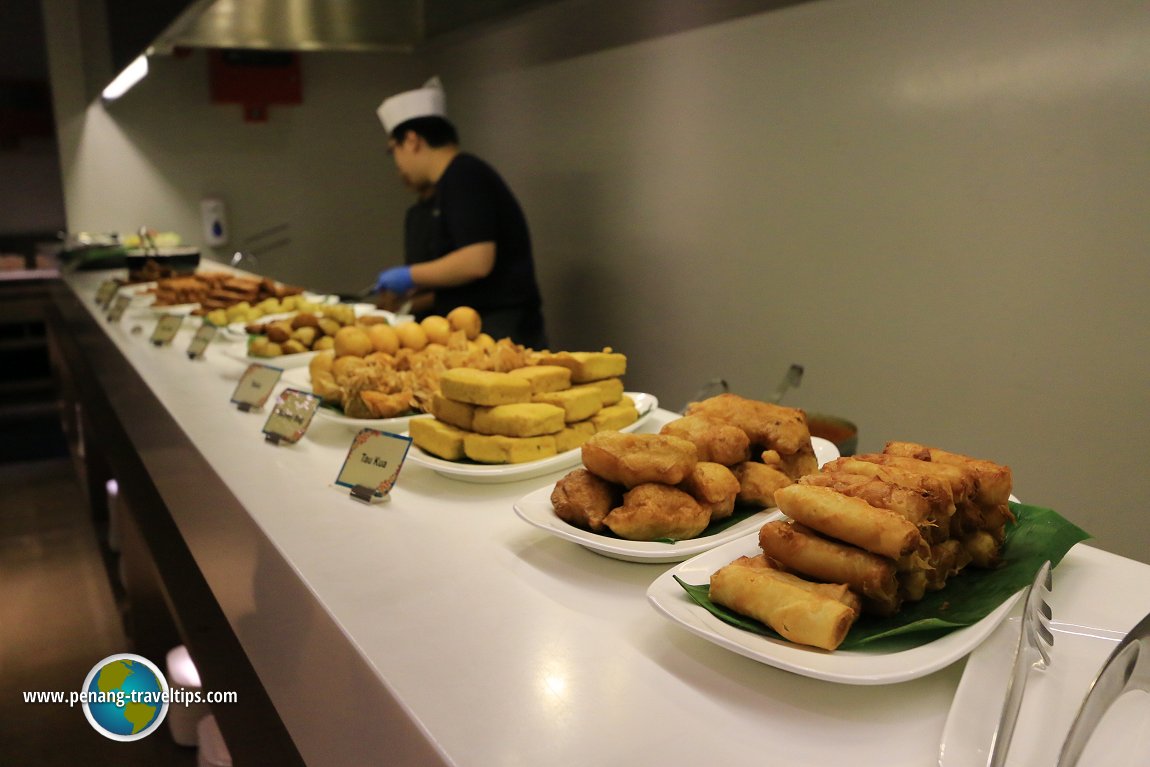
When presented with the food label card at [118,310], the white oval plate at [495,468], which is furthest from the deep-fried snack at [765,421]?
the food label card at [118,310]

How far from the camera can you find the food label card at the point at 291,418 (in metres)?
1.55

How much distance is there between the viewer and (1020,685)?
2.23ft

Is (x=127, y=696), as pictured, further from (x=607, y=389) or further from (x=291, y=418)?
(x=607, y=389)

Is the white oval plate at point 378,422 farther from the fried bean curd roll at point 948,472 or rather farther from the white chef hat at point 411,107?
the white chef hat at point 411,107

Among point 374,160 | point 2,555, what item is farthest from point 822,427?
point 374,160

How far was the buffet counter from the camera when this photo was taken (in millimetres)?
723

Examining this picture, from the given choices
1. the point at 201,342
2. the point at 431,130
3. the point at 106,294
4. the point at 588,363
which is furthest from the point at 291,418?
the point at 431,130

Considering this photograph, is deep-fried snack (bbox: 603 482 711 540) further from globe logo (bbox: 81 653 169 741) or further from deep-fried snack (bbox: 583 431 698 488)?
globe logo (bbox: 81 653 169 741)

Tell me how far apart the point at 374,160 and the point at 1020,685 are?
21.9ft

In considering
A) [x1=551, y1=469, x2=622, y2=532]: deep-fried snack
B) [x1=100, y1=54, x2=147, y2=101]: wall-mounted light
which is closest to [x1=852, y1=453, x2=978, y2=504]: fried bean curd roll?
[x1=551, y1=469, x2=622, y2=532]: deep-fried snack

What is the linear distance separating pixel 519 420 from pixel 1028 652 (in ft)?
2.51

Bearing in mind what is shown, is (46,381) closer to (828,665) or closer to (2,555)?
(2,555)

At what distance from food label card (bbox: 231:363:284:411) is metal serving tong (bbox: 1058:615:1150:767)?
156cm

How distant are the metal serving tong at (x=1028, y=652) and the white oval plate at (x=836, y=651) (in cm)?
3
